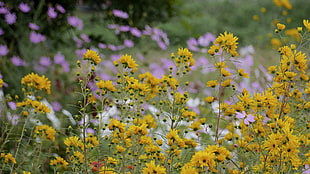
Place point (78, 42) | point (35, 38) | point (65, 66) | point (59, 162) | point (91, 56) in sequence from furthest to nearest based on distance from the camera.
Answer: point (78, 42), point (65, 66), point (35, 38), point (59, 162), point (91, 56)

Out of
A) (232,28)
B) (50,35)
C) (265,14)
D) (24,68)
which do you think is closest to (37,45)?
(50,35)

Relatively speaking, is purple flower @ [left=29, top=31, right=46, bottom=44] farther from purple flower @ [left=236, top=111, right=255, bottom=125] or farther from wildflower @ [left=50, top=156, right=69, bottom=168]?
purple flower @ [left=236, top=111, right=255, bottom=125]

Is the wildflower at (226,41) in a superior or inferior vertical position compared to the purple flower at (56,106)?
inferior

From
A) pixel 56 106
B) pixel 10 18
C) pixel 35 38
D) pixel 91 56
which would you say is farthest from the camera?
pixel 35 38

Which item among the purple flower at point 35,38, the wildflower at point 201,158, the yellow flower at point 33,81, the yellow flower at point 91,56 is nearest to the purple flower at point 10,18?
the purple flower at point 35,38

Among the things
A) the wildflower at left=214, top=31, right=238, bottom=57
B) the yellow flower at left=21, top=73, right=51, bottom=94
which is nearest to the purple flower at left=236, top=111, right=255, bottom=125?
the wildflower at left=214, top=31, right=238, bottom=57

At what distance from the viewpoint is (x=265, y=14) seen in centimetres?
943

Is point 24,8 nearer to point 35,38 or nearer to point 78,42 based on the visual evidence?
point 35,38

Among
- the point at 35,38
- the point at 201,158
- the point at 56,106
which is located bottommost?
the point at 201,158

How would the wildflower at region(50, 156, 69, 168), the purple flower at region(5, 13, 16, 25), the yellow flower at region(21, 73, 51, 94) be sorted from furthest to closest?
the purple flower at region(5, 13, 16, 25) < the yellow flower at region(21, 73, 51, 94) < the wildflower at region(50, 156, 69, 168)

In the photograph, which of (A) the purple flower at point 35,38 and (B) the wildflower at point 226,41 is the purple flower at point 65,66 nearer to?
(A) the purple flower at point 35,38

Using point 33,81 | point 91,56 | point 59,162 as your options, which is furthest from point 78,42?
point 91,56

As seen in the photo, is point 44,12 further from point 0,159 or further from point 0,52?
point 0,159

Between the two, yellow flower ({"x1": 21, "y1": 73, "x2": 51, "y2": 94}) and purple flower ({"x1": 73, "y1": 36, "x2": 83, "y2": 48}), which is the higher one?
purple flower ({"x1": 73, "y1": 36, "x2": 83, "y2": 48})
